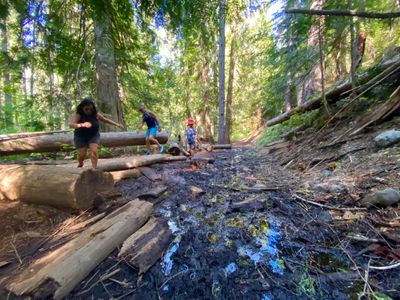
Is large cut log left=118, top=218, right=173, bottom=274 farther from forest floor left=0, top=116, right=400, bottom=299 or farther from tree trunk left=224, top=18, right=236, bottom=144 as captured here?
tree trunk left=224, top=18, right=236, bottom=144

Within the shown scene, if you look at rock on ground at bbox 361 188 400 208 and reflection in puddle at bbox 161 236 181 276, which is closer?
reflection in puddle at bbox 161 236 181 276

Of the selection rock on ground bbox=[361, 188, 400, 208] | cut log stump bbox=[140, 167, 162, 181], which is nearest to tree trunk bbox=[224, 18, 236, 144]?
cut log stump bbox=[140, 167, 162, 181]

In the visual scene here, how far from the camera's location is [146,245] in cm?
274

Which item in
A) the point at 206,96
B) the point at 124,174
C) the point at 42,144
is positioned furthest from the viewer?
the point at 206,96

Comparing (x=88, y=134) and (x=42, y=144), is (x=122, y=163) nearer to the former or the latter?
(x=88, y=134)

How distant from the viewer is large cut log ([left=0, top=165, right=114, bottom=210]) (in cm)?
351

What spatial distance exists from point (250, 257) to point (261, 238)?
0.39 meters

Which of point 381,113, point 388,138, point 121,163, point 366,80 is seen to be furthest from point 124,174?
point 366,80

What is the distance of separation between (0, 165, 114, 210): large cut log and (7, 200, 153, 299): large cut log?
668mm

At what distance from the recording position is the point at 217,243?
2857mm

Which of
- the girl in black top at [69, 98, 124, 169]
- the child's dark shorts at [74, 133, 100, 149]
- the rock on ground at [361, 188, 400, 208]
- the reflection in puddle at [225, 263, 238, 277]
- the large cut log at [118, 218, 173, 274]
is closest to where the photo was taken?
the reflection in puddle at [225, 263, 238, 277]

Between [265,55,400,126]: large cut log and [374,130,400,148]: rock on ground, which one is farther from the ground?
[265,55,400,126]: large cut log

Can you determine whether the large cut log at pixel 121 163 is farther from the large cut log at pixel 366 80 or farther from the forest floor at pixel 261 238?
the large cut log at pixel 366 80

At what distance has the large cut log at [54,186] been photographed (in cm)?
351
